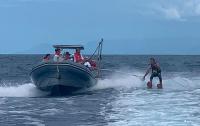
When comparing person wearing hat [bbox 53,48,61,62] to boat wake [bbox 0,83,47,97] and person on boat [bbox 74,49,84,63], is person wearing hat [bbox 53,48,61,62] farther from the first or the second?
boat wake [bbox 0,83,47,97]

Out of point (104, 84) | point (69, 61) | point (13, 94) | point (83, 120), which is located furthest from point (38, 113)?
point (104, 84)

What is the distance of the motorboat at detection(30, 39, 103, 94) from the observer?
75.3 feet

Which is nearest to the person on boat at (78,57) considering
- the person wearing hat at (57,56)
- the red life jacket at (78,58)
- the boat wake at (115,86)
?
the red life jacket at (78,58)

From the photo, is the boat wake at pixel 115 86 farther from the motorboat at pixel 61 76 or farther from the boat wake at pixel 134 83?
the motorboat at pixel 61 76

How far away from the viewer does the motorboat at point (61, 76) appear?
22.9m

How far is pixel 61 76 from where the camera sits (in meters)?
23.1

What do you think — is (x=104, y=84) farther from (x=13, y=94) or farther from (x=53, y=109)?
(x=53, y=109)

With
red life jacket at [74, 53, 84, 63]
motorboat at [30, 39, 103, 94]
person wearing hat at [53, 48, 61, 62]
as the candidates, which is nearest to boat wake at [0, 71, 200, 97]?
motorboat at [30, 39, 103, 94]

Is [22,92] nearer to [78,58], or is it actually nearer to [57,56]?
[78,58]

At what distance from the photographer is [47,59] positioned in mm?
24516

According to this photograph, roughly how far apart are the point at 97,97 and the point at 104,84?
8122 millimetres

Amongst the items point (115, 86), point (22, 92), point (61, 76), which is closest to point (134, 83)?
point (115, 86)

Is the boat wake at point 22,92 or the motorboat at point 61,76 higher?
the motorboat at point 61,76

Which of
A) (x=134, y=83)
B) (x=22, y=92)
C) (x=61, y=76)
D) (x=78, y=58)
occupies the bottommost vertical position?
(x=22, y=92)
